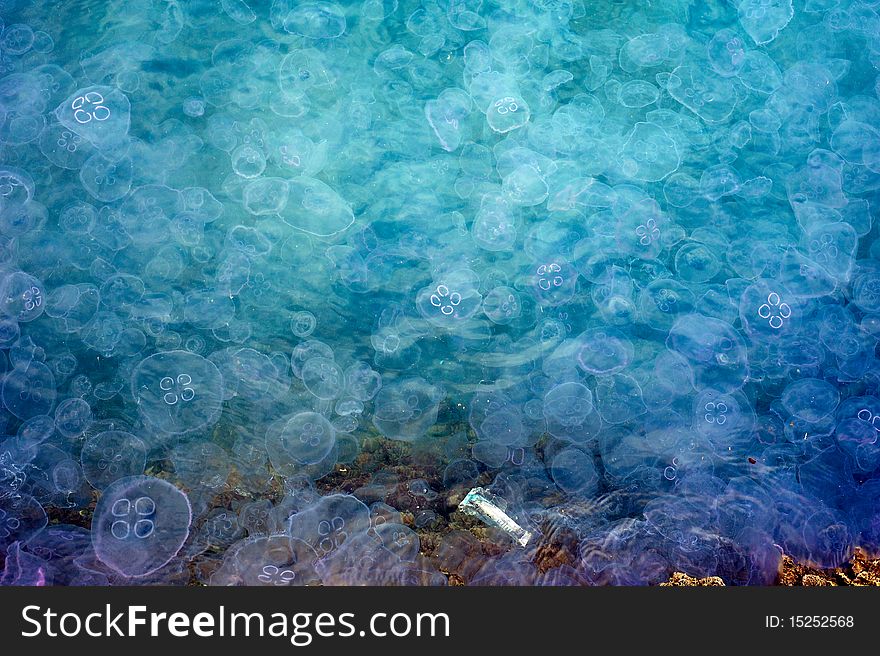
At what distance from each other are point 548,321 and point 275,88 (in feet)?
11.4

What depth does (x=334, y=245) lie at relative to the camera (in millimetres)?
5465

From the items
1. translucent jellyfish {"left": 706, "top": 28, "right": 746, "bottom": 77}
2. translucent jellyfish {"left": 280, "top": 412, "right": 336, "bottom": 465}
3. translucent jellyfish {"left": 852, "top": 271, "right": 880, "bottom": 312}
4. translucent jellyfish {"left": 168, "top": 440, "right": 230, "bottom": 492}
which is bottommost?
translucent jellyfish {"left": 168, "top": 440, "right": 230, "bottom": 492}

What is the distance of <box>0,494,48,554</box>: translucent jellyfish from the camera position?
437 cm

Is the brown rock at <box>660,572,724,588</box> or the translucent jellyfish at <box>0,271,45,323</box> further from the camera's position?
the translucent jellyfish at <box>0,271,45,323</box>

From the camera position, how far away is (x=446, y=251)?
5.46m

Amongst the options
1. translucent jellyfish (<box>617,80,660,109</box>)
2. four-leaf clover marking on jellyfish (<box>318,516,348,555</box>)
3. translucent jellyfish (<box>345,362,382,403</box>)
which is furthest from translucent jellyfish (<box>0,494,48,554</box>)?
translucent jellyfish (<box>617,80,660,109</box>)

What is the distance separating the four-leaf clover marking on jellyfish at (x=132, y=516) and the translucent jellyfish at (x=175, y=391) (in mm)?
1212

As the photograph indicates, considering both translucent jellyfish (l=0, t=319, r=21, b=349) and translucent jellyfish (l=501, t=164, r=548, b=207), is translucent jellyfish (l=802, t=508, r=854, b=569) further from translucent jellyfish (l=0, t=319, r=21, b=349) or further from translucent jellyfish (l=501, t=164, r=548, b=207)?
translucent jellyfish (l=0, t=319, r=21, b=349)

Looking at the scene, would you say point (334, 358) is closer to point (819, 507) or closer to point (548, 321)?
point (548, 321)

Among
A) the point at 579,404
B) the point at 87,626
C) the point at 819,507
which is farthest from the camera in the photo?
the point at 579,404

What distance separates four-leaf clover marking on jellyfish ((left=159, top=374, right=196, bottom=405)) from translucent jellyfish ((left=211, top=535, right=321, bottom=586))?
1410 mm

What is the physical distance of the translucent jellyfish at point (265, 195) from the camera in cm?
523

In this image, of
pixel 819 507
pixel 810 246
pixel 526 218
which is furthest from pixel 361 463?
pixel 810 246

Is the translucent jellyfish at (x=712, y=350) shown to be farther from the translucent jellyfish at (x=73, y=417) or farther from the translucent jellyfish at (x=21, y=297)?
the translucent jellyfish at (x=21, y=297)
